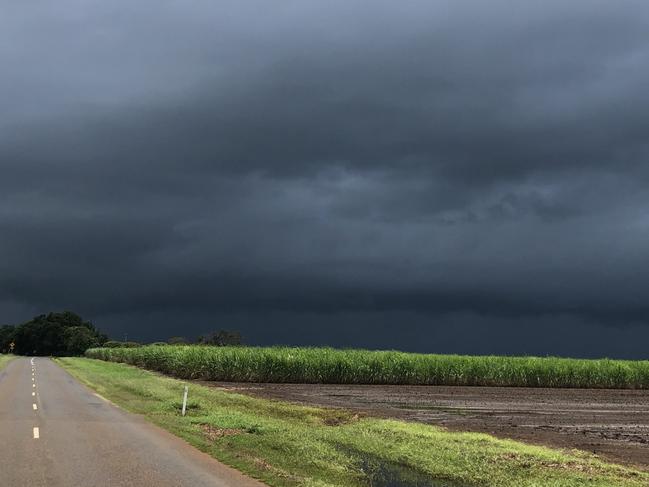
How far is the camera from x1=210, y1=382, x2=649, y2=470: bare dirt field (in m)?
22.2

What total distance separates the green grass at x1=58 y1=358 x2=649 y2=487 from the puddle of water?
0.22m

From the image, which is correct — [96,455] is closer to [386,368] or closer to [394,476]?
[394,476]

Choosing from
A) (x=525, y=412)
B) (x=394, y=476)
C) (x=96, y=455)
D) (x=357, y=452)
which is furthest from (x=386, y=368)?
(x=96, y=455)

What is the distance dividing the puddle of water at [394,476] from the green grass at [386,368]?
38.5m

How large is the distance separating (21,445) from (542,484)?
1241 cm

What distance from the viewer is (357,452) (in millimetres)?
17719

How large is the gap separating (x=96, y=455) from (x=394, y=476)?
6.76 m

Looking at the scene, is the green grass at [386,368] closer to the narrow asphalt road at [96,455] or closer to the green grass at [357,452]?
the green grass at [357,452]

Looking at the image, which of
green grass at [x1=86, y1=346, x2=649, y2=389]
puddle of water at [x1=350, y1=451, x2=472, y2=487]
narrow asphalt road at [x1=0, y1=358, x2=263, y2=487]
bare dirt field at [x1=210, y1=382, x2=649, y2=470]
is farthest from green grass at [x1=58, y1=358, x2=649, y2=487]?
green grass at [x1=86, y1=346, x2=649, y2=389]

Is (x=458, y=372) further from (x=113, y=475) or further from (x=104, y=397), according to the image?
(x=113, y=475)

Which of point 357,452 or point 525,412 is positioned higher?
point 357,452

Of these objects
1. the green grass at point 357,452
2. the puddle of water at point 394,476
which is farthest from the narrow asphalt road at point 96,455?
the puddle of water at point 394,476

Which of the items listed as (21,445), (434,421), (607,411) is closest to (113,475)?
(21,445)

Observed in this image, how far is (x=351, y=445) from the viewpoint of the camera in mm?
18875
